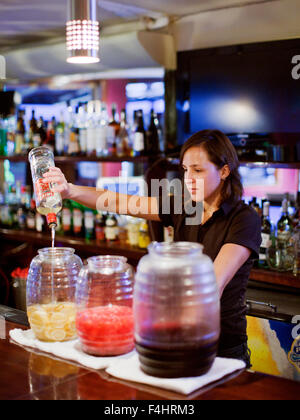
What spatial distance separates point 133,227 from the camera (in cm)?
404

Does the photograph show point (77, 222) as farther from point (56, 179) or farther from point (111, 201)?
point (56, 179)


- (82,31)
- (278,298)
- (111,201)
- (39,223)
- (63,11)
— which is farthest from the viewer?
(39,223)

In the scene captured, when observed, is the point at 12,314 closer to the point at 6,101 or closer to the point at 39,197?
the point at 39,197

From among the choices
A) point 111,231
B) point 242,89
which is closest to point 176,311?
point 242,89

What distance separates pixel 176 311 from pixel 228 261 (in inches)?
23.8

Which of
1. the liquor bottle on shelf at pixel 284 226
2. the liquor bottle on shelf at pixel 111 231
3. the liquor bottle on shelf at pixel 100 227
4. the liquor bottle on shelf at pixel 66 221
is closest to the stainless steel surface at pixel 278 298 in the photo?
the liquor bottle on shelf at pixel 284 226

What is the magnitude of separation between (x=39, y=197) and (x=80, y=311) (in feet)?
1.62

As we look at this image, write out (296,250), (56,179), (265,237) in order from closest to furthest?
(56,179)
(296,250)
(265,237)

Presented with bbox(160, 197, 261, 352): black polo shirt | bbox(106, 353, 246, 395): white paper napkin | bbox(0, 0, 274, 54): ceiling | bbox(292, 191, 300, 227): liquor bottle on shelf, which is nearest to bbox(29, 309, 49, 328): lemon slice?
bbox(106, 353, 246, 395): white paper napkin

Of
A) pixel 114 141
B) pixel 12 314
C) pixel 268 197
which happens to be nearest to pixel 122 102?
pixel 114 141

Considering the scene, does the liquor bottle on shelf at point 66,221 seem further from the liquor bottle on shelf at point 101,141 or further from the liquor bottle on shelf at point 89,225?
the liquor bottle on shelf at point 101,141

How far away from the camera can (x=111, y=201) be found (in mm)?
2383

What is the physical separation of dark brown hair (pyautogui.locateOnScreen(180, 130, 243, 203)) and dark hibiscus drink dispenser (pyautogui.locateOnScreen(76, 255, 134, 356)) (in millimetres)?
768
